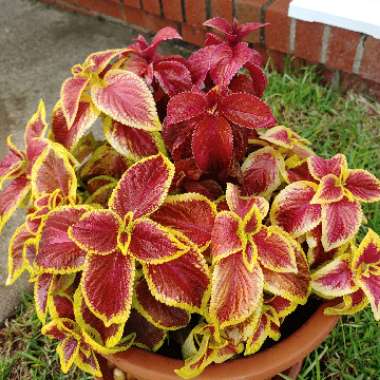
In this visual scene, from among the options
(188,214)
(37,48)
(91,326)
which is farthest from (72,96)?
(37,48)

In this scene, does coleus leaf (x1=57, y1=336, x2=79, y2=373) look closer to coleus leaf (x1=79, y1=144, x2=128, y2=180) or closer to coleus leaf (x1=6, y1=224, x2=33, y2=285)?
coleus leaf (x1=6, y1=224, x2=33, y2=285)

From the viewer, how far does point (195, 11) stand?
7.07 feet

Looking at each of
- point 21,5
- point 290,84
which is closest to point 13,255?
point 290,84

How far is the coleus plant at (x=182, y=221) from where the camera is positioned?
2.85 ft

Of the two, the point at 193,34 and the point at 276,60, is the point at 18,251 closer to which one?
the point at 276,60

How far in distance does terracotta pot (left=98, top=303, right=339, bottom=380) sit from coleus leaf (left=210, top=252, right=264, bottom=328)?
12cm

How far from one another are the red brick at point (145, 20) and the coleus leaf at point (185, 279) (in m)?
1.65

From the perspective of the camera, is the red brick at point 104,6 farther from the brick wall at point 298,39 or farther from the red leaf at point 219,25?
the red leaf at point 219,25

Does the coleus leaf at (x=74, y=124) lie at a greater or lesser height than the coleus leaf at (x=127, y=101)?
lesser

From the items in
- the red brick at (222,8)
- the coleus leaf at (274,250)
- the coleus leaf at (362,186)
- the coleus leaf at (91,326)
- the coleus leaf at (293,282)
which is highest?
the coleus leaf at (274,250)

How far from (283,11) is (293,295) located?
1272 mm

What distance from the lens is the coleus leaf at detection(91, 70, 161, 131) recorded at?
0.94 m

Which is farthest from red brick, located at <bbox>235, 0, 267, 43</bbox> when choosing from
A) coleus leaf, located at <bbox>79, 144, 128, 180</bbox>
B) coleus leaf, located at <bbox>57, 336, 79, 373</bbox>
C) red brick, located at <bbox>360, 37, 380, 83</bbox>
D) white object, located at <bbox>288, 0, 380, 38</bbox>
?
coleus leaf, located at <bbox>57, 336, 79, 373</bbox>

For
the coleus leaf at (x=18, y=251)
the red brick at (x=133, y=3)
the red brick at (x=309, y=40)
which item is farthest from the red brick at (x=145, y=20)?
the coleus leaf at (x=18, y=251)
